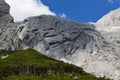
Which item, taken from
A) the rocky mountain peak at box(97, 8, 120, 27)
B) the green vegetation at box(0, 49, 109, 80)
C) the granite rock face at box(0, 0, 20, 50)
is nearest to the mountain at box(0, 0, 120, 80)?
the granite rock face at box(0, 0, 20, 50)

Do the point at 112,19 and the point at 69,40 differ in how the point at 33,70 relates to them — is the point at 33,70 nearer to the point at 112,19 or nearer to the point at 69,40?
the point at 69,40

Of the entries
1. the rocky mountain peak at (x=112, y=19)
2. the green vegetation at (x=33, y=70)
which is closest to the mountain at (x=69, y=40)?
the rocky mountain peak at (x=112, y=19)

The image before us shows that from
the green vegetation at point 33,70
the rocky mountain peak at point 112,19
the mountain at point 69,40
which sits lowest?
the green vegetation at point 33,70

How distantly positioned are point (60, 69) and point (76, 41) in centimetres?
5307

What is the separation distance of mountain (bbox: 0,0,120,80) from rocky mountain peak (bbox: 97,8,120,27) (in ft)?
17.5

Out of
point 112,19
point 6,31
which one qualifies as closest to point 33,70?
point 6,31

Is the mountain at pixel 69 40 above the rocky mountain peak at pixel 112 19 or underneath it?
underneath

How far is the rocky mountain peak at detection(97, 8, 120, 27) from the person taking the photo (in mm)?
185375

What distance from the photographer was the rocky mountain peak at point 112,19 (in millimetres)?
185375

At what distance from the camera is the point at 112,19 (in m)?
187

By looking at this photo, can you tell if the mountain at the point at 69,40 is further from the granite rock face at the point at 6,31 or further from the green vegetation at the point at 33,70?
the green vegetation at the point at 33,70

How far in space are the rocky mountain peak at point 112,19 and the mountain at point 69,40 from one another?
5326mm

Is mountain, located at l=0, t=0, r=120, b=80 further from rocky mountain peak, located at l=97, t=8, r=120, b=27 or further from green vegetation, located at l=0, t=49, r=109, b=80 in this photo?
green vegetation, located at l=0, t=49, r=109, b=80

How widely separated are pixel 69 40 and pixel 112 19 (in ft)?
82.8
